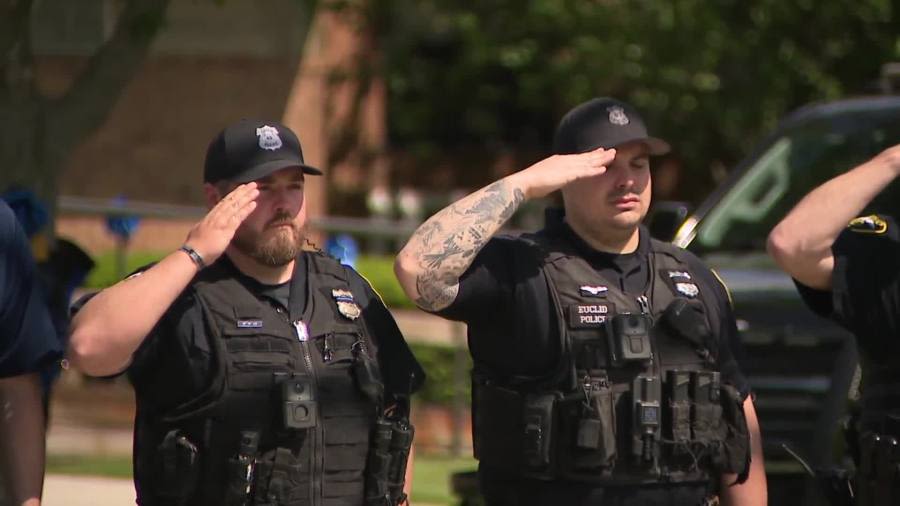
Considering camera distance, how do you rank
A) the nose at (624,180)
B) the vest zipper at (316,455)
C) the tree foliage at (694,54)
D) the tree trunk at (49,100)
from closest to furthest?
the vest zipper at (316,455) → the nose at (624,180) → the tree trunk at (49,100) → the tree foliage at (694,54)

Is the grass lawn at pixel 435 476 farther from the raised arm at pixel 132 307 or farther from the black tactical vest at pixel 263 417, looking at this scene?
the raised arm at pixel 132 307

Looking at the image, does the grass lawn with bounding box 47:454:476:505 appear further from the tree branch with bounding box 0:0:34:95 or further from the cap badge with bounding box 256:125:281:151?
the cap badge with bounding box 256:125:281:151

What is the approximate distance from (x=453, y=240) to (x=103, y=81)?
5.16 metres

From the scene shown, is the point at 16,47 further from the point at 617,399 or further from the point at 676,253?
the point at 617,399

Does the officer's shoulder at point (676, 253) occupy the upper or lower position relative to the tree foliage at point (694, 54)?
lower

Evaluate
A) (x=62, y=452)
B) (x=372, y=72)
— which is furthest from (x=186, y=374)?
(x=372, y=72)

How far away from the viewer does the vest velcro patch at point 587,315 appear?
4.89m

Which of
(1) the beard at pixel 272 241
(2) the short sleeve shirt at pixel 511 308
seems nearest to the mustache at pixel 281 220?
(1) the beard at pixel 272 241

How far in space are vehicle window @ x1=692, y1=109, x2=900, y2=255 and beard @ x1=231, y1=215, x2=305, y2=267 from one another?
3.05m

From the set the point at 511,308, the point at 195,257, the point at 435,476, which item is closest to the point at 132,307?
the point at 195,257

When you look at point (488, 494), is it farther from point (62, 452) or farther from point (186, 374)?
point (62, 452)

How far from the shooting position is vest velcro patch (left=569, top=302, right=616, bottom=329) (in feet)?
16.1

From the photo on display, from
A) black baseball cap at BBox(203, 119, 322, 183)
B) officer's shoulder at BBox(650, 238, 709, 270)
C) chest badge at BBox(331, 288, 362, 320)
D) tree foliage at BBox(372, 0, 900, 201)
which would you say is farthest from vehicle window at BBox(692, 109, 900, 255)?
tree foliage at BBox(372, 0, 900, 201)

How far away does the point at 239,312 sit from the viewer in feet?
15.3
